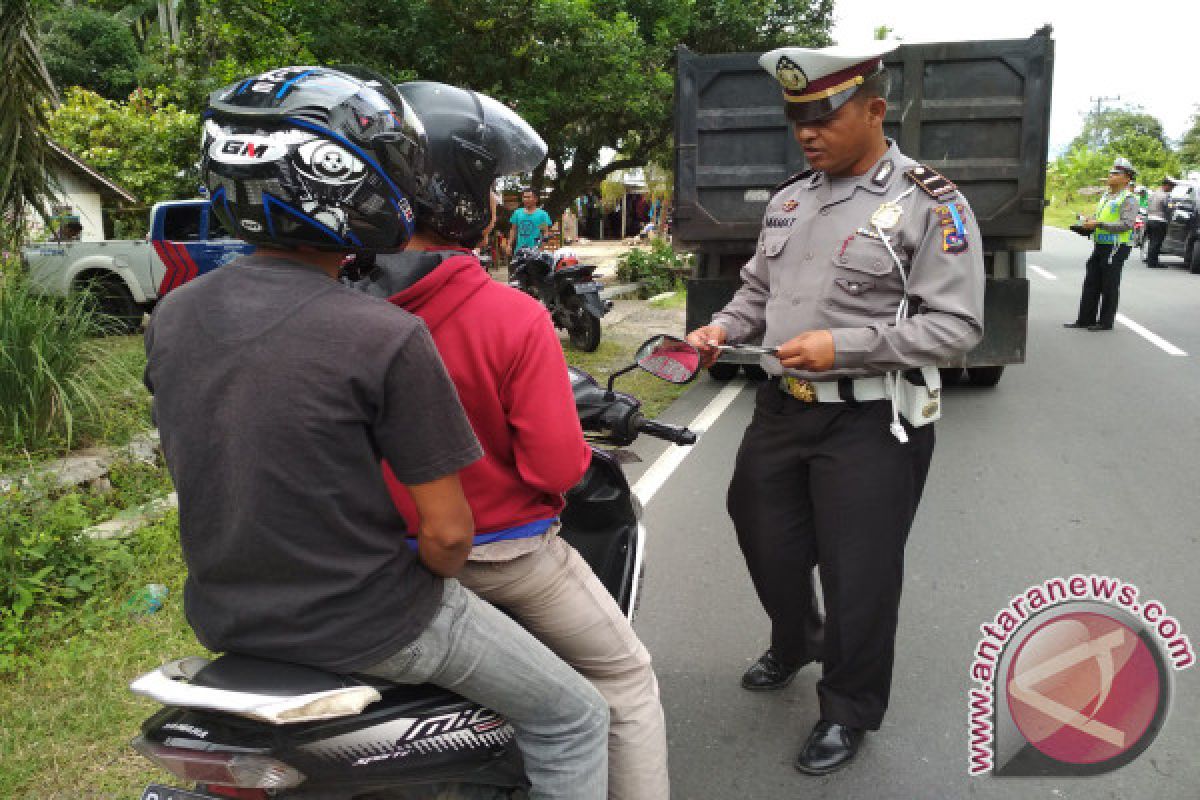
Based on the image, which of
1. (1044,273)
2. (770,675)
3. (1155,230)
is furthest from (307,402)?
(1155,230)

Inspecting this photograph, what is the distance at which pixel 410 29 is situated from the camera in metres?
11.6

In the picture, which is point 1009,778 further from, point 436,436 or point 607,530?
point 436,436

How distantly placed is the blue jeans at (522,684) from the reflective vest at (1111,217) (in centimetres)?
1149

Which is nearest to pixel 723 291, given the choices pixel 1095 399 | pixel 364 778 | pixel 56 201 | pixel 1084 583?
pixel 1095 399

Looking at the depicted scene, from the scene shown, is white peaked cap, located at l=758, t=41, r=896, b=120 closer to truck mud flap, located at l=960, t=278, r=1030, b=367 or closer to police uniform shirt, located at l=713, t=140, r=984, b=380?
police uniform shirt, located at l=713, t=140, r=984, b=380

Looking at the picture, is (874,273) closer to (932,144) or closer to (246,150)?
(246,150)

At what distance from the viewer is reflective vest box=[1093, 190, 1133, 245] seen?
11.3 meters

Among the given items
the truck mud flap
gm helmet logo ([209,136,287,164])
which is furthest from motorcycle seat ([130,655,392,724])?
the truck mud flap

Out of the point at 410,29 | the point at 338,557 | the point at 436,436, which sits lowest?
the point at 338,557

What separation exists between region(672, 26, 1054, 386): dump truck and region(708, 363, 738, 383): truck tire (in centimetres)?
84

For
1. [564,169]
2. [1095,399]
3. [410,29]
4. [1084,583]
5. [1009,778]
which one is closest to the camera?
[1084,583]

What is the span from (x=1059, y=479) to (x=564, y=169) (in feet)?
44.0

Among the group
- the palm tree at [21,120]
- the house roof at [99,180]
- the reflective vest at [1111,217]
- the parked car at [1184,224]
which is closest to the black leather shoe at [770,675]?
the palm tree at [21,120]

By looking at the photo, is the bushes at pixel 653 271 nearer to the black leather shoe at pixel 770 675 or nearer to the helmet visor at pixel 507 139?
the black leather shoe at pixel 770 675
